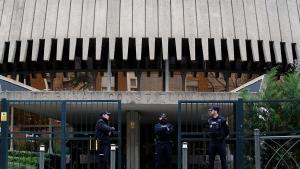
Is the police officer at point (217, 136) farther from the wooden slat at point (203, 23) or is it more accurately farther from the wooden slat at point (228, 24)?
the wooden slat at point (228, 24)

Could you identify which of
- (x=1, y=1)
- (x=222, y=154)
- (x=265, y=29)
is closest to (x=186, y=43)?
(x=265, y=29)

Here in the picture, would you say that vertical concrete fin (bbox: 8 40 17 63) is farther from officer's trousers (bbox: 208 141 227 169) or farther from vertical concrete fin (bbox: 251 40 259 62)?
officer's trousers (bbox: 208 141 227 169)

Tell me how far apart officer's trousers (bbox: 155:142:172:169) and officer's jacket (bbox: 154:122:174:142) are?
0.12 metres

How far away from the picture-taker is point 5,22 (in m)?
22.8

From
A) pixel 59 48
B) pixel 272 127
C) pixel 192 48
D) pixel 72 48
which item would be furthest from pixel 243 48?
pixel 272 127

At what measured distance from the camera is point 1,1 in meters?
23.4

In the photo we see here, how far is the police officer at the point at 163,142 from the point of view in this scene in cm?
1401

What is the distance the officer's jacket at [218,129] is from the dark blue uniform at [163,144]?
140cm

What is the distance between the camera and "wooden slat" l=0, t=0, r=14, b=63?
22.4 m

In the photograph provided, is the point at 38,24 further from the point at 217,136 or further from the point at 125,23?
the point at 217,136

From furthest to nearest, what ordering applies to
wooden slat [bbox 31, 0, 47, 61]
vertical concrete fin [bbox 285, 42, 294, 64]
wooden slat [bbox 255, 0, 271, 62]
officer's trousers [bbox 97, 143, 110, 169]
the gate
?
vertical concrete fin [bbox 285, 42, 294, 64] < wooden slat [bbox 255, 0, 271, 62] < wooden slat [bbox 31, 0, 47, 61] < officer's trousers [bbox 97, 143, 110, 169] < the gate

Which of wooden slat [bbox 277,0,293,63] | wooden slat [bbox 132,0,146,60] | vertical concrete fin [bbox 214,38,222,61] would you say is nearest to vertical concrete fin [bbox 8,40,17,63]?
wooden slat [bbox 132,0,146,60]

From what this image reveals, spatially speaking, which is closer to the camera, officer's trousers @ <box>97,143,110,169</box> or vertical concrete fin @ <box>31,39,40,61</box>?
officer's trousers @ <box>97,143,110,169</box>

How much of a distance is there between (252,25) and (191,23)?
218 cm
